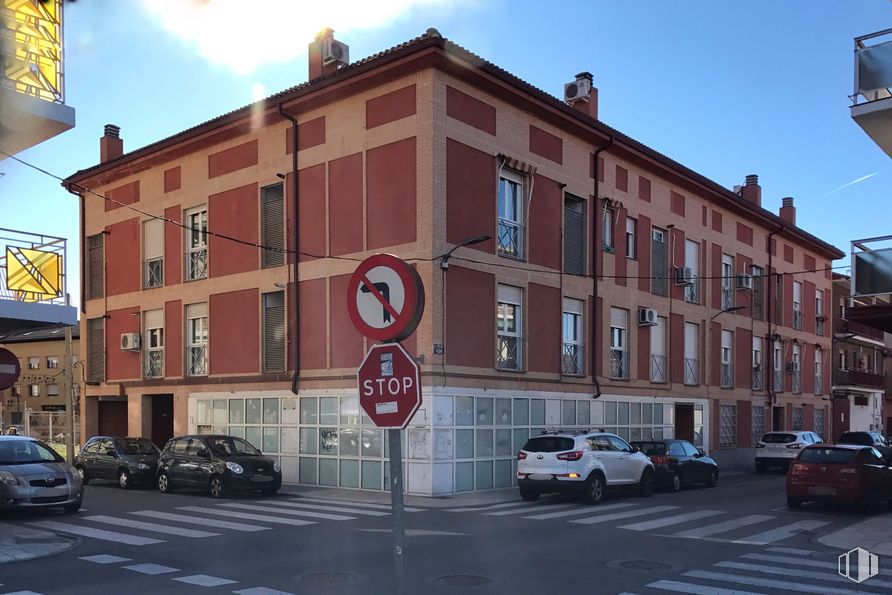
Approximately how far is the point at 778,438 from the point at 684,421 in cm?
342

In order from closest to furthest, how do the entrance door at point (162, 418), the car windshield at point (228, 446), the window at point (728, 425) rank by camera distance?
the car windshield at point (228, 446) < the entrance door at point (162, 418) < the window at point (728, 425)

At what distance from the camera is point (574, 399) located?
2583 cm

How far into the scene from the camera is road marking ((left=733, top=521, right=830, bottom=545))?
43.8ft

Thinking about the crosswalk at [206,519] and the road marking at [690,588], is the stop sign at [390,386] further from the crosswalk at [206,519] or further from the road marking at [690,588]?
the crosswalk at [206,519]

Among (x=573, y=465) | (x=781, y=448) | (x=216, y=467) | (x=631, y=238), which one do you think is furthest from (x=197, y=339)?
(x=781, y=448)

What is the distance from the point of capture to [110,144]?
33281 millimetres

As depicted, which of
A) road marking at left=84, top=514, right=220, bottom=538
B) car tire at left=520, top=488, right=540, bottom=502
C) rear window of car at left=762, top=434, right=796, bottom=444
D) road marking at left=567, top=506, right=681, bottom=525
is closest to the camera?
road marking at left=84, top=514, right=220, bottom=538

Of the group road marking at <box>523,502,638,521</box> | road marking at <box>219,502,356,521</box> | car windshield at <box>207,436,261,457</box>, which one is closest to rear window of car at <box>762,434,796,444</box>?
road marking at <box>523,502,638,521</box>

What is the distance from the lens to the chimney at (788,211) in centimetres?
4469

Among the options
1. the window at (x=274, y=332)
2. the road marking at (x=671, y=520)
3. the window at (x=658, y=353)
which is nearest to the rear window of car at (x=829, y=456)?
the road marking at (x=671, y=520)

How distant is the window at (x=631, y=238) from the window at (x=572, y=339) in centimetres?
377

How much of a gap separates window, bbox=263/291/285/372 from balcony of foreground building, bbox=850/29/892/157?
1629 centimetres

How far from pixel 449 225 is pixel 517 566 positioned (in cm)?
1211

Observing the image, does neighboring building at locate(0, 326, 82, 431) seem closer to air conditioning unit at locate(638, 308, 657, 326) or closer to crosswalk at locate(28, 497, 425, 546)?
air conditioning unit at locate(638, 308, 657, 326)
